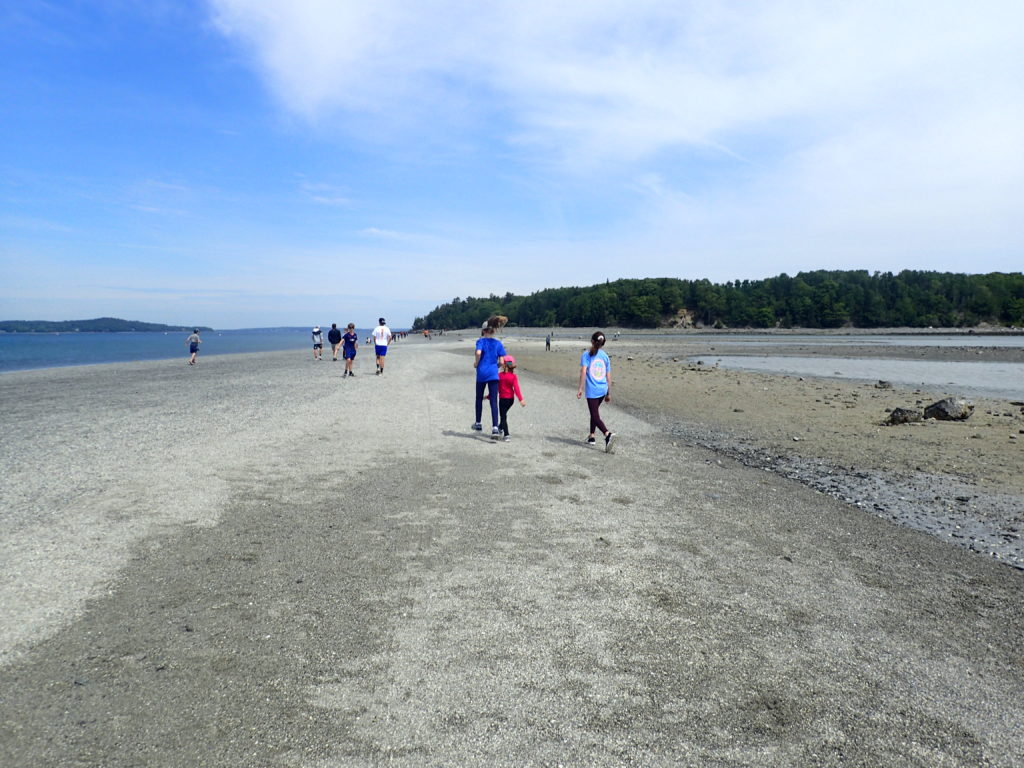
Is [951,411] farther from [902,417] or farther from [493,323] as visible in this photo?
[493,323]

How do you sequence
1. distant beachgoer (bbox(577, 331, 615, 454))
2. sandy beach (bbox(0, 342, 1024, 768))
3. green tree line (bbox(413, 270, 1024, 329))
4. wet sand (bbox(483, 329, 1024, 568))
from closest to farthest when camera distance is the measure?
sandy beach (bbox(0, 342, 1024, 768))
wet sand (bbox(483, 329, 1024, 568))
distant beachgoer (bbox(577, 331, 615, 454))
green tree line (bbox(413, 270, 1024, 329))

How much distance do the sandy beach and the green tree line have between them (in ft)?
489

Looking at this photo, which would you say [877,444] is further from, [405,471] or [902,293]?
[902,293]

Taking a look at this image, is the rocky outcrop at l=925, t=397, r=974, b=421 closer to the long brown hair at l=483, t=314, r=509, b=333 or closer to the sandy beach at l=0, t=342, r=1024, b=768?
the sandy beach at l=0, t=342, r=1024, b=768

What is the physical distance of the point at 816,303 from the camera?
15112 centimetres

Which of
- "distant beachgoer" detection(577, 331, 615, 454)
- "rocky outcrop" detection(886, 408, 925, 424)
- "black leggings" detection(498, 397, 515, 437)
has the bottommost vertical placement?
"rocky outcrop" detection(886, 408, 925, 424)

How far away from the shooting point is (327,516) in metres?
6.08

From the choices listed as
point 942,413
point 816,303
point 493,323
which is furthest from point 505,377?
point 816,303

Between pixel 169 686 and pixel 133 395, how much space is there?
1708 cm

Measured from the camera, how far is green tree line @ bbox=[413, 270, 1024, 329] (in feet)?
465

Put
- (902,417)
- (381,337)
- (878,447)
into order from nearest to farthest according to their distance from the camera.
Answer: (878,447), (902,417), (381,337)

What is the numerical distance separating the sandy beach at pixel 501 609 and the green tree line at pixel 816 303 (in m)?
149

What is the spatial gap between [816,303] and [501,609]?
17023 centimetres

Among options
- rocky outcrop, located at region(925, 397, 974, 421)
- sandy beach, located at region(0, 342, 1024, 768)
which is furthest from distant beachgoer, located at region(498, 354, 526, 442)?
rocky outcrop, located at region(925, 397, 974, 421)
